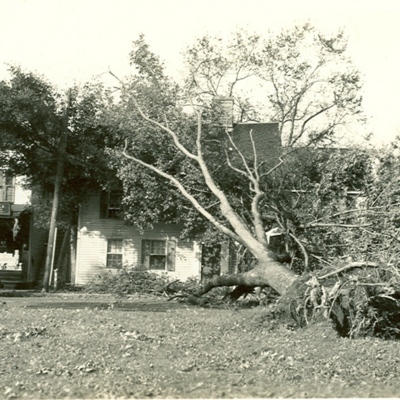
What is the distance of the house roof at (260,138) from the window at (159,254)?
5.11 meters

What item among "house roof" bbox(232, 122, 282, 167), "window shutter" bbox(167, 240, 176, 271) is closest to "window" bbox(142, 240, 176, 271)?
"window shutter" bbox(167, 240, 176, 271)

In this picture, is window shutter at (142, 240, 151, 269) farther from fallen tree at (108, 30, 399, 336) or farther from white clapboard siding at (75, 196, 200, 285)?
fallen tree at (108, 30, 399, 336)

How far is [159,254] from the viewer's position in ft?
95.3

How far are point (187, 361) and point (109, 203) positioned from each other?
22204 mm

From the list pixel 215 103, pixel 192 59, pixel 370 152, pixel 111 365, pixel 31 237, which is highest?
pixel 192 59

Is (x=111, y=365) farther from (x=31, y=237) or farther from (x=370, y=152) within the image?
(x=31, y=237)

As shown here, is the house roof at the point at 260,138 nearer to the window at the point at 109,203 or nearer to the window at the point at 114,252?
the window at the point at 109,203

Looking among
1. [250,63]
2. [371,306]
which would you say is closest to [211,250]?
[250,63]

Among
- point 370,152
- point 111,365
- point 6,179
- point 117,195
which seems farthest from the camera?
point 6,179

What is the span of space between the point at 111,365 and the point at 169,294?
44.2 feet

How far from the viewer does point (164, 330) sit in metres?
10.8

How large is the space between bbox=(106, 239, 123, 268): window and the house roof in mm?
6640

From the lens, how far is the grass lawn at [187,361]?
6352 millimetres

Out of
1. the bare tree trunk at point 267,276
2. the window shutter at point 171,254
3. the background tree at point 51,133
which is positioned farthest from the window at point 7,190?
the bare tree trunk at point 267,276
